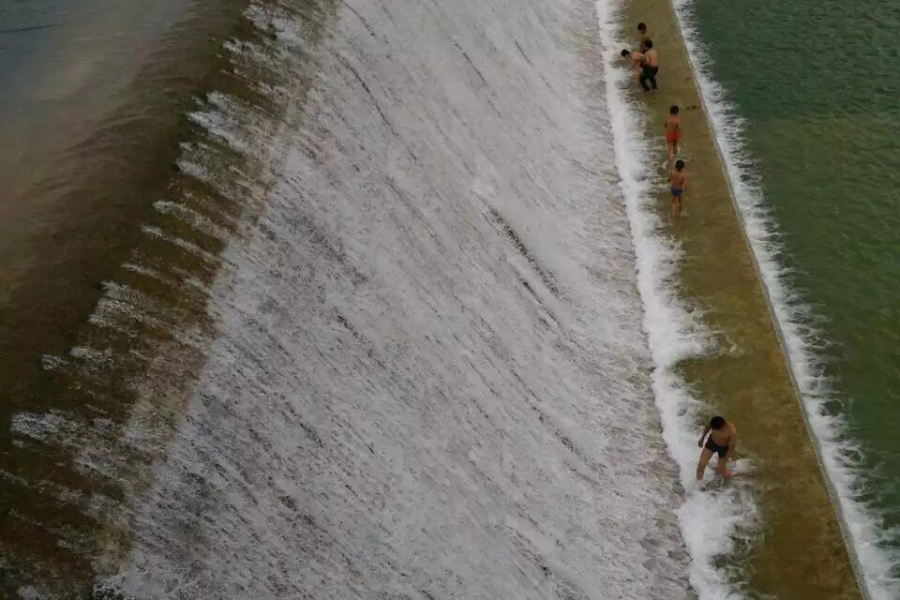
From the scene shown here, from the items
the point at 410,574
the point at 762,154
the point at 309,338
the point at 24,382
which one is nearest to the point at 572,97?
the point at 762,154

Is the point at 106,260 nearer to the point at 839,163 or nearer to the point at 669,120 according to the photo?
the point at 669,120

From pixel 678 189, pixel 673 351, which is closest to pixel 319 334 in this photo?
pixel 673 351

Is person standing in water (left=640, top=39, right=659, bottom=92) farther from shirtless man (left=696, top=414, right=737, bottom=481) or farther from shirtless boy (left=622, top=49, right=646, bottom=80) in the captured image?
shirtless man (left=696, top=414, right=737, bottom=481)

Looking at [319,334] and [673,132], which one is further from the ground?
[673,132]

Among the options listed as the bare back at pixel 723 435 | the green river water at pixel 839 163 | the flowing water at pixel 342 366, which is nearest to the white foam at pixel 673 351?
the flowing water at pixel 342 366

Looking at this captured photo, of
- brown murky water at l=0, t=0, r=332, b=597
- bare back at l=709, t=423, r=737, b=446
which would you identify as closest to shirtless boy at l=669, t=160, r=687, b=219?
bare back at l=709, t=423, r=737, b=446

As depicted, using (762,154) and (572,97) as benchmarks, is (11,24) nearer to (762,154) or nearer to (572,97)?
(572,97)
